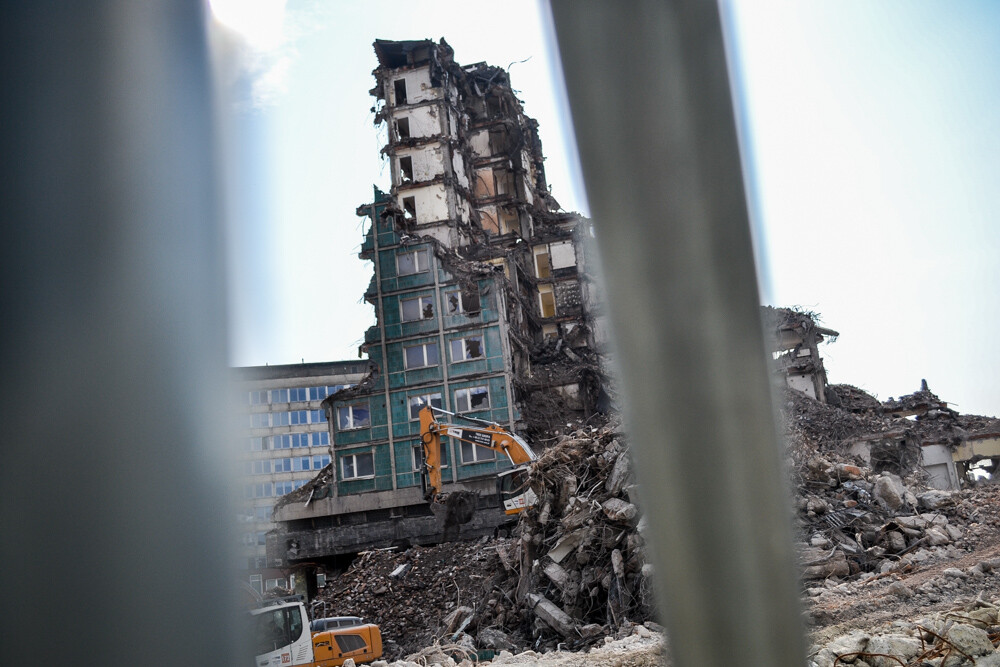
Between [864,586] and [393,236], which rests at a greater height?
[393,236]

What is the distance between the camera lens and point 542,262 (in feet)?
151

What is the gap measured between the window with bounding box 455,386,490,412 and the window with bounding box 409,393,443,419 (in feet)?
2.66

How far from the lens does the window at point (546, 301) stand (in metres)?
44.9

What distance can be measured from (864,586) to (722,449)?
10.4 m

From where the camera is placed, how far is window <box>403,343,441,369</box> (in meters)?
34.0

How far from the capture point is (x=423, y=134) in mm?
40812

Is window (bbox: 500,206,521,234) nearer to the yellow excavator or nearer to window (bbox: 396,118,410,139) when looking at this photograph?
window (bbox: 396,118,410,139)

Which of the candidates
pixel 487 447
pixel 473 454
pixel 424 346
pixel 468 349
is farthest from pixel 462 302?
pixel 487 447

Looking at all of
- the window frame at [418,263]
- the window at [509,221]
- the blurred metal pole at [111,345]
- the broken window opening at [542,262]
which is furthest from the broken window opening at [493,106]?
the blurred metal pole at [111,345]

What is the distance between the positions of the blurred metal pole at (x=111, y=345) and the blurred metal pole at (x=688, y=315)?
0.88 meters

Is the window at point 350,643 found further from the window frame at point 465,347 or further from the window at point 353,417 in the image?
the window at point 353,417

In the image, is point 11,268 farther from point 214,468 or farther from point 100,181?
point 214,468

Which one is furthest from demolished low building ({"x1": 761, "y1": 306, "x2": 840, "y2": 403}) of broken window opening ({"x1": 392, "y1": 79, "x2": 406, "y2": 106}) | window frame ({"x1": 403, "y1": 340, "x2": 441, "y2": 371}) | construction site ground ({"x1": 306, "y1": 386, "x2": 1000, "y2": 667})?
broken window opening ({"x1": 392, "y1": 79, "x2": 406, "y2": 106})

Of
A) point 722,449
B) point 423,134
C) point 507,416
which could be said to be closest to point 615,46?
point 722,449
